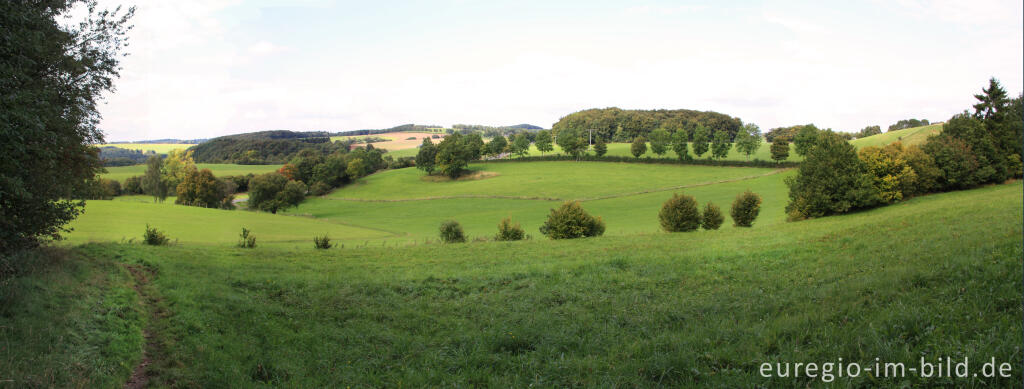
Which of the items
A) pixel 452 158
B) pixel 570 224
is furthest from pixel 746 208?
pixel 452 158

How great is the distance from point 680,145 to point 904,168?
225ft

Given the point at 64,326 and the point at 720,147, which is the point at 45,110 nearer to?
the point at 64,326

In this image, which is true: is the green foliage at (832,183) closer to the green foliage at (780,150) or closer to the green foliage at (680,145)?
the green foliage at (780,150)

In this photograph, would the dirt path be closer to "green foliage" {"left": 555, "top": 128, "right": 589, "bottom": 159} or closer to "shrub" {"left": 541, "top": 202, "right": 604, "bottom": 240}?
"shrub" {"left": 541, "top": 202, "right": 604, "bottom": 240}

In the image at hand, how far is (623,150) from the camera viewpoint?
115250 millimetres

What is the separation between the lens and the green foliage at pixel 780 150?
86.2 metres

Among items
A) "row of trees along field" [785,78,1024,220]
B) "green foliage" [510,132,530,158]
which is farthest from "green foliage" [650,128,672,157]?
"row of trees along field" [785,78,1024,220]

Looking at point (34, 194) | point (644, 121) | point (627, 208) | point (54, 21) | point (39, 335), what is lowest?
point (627, 208)

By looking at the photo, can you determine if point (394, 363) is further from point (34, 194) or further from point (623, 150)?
point (623, 150)

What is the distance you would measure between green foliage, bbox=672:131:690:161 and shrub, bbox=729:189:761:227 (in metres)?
65.1

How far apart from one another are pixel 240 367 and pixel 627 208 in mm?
56352

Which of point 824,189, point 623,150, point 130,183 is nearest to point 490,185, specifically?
point 623,150

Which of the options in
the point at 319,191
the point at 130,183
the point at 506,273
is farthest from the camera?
the point at 319,191

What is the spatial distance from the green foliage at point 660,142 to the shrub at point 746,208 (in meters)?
68.7
